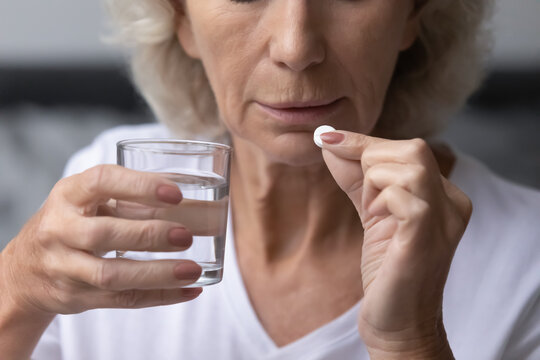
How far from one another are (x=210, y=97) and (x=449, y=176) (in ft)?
2.16

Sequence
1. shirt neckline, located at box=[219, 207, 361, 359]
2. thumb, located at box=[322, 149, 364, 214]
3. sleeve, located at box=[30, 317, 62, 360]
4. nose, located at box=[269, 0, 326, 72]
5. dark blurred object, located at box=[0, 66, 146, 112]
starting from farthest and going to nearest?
1. dark blurred object, located at box=[0, 66, 146, 112]
2. sleeve, located at box=[30, 317, 62, 360]
3. shirt neckline, located at box=[219, 207, 361, 359]
4. nose, located at box=[269, 0, 326, 72]
5. thumb, located at box=[322, 149, 364, 214]

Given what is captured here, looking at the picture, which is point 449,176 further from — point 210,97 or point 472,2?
point 210,97

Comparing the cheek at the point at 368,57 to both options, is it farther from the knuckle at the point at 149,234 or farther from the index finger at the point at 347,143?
the knuckle at the point at 149,234

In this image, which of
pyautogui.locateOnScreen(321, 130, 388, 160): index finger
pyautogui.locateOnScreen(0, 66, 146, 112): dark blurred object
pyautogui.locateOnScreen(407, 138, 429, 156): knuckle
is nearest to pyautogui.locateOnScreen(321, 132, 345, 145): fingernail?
pyautogui.locateOnScreen(321, 130, 388, 160): index finger

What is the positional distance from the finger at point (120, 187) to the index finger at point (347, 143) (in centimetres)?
24

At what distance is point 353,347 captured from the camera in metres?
1.44

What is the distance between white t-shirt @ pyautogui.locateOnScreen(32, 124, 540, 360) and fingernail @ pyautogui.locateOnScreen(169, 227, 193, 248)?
564mm

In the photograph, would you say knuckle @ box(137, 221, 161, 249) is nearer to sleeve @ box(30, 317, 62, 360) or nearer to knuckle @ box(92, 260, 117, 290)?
knuckle @ box(92, 260, 117, 290)

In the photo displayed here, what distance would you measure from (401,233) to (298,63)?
407 millimetres

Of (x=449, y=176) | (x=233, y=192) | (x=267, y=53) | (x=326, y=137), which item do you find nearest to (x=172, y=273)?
(x=326, y=137)

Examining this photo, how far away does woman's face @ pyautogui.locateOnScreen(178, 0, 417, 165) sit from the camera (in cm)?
124

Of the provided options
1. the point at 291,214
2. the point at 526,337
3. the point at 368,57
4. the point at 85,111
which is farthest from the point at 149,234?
the point at 85,111

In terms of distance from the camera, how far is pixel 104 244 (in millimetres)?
965

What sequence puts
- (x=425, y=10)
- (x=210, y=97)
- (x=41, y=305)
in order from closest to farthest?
(x=41, y=305)
(x=425, y=10)
(x=210, y=97)
